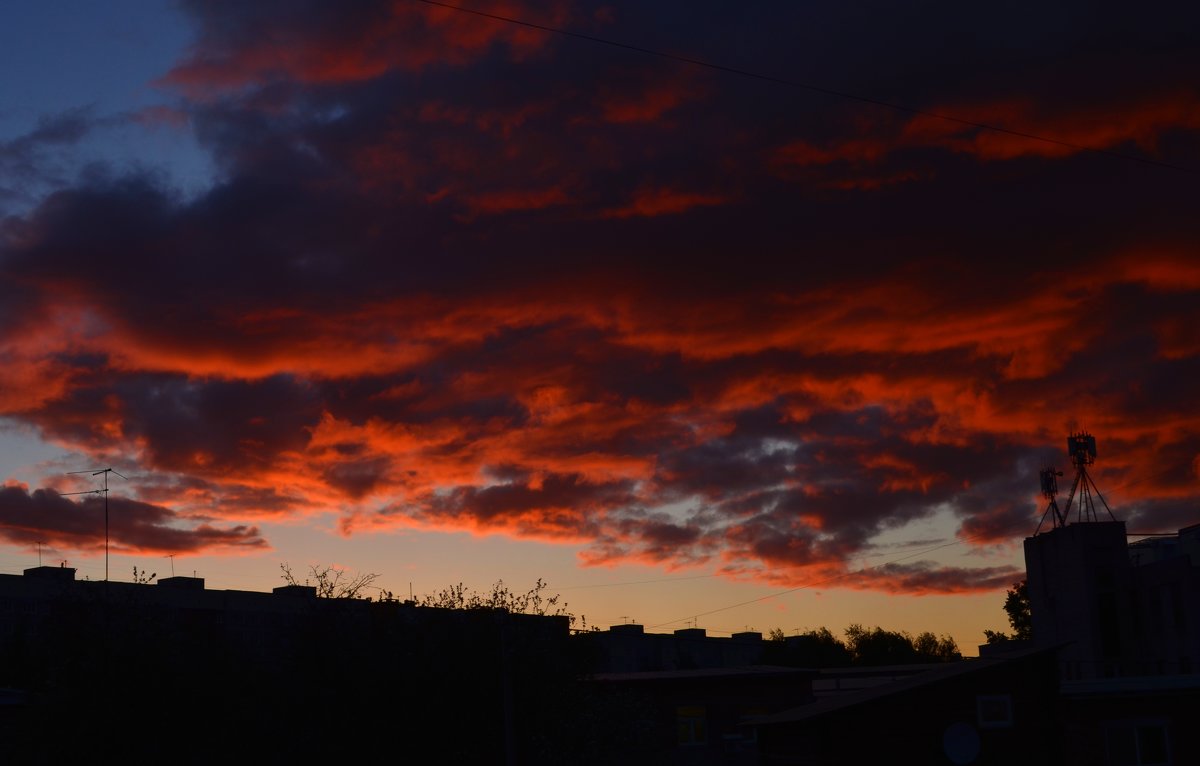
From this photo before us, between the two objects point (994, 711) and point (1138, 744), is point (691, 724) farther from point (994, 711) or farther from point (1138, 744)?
point (1138, 744)

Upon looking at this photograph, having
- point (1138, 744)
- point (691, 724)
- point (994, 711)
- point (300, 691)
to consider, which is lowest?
point (1138, 744)

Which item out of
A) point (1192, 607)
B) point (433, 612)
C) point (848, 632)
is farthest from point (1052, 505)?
point (433, 612)

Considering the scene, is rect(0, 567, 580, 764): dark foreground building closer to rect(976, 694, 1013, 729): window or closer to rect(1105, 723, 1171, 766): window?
rect(976, 694, 1013, 729): window

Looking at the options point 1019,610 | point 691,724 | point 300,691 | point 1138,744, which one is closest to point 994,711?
point 1138,744

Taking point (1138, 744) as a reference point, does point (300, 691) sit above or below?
above

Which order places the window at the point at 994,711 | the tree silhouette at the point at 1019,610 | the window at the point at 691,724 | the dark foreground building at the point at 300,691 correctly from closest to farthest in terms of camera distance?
1. the dark foreground building at the point at 300,691
2. the window at the point at 994,711
3. the window at the point at 691,724
4. the tree silhouette at the point at 1019,610

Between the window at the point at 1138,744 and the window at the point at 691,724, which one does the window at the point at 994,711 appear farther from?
the window at the point at 691,724

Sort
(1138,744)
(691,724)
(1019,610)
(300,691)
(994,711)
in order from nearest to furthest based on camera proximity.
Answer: (300,691) < (994,711) < (1138,744) < (691,724) < (1019,610)

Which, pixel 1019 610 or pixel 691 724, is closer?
pixel 691 724

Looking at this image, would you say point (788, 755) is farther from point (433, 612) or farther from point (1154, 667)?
point (1154, 667)

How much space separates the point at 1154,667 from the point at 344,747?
3707 inches

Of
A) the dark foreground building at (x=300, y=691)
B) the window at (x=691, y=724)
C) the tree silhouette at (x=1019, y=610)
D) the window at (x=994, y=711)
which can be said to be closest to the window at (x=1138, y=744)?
the window at (x=994, y=711)

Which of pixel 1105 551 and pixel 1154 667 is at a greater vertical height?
pixel 1105 551

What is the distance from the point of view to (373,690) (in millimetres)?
43156
